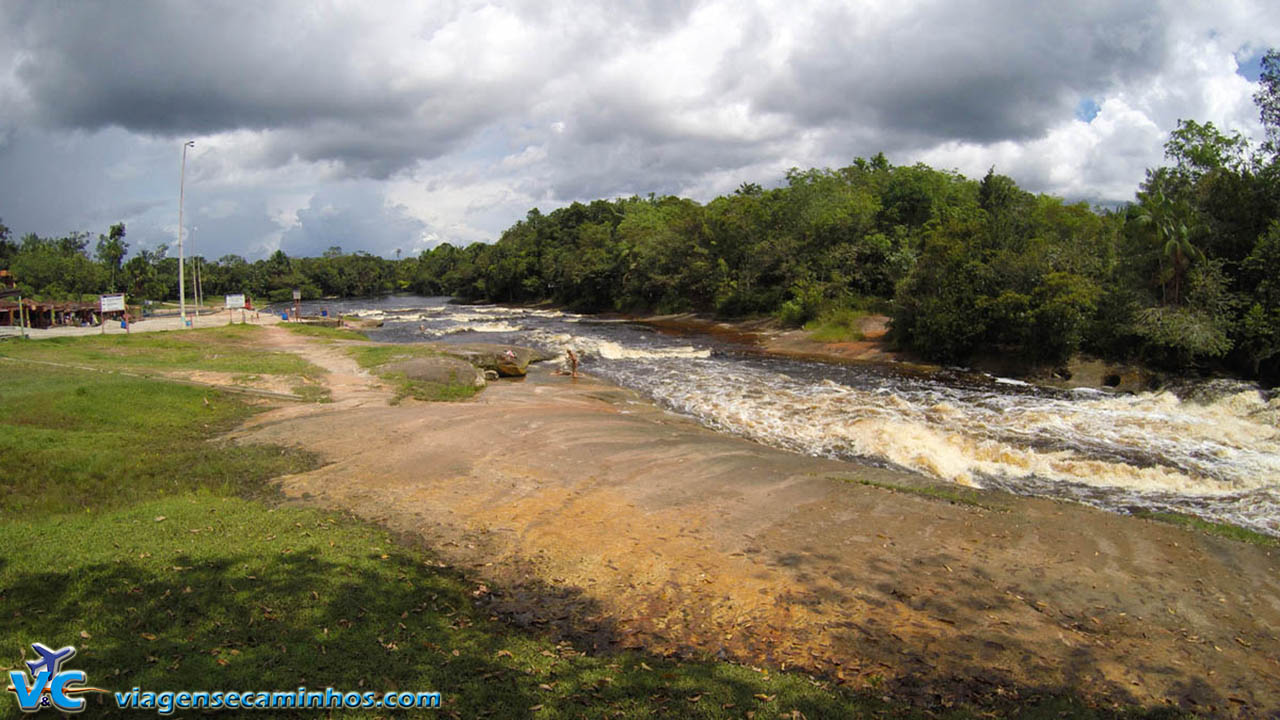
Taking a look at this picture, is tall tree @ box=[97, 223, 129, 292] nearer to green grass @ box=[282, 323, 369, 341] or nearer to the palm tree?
green grass @ box=[282, 323, 369, 341]

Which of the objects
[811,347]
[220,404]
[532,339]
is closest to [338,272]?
[532,339]

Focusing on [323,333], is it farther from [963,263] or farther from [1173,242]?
[1173,242]

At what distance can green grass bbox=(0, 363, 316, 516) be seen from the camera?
8.86m

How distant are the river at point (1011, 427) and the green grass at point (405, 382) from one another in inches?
266

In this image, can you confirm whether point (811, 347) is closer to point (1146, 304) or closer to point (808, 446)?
point (1146, 304)

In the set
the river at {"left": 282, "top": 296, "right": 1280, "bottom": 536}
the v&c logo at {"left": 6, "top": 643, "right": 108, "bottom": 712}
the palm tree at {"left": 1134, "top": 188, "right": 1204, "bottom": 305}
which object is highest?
the palm tree at {"left": 1134, "top": 188, "right": 1204, "bottom": 305}

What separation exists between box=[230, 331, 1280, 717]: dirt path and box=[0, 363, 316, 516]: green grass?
1257 mm

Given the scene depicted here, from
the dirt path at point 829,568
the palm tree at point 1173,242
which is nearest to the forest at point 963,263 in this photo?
the palm tree at point 1173,242

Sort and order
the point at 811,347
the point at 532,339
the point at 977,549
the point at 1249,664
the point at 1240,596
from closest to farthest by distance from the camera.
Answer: the point at 1249,664 → the point at 1240,596 → the point at 977,549 → the point at 811,347 → the point at 532,339

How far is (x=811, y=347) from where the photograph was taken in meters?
37.3

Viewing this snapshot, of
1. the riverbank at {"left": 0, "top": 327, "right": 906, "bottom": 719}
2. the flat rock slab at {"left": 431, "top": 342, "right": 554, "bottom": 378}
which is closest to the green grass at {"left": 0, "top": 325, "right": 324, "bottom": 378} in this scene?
the flat rock slab at {"left": 431, "top": 342, "right": 554, "bottom": 378}

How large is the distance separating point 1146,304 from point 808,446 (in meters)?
19.4

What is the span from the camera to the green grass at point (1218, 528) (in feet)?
30.0

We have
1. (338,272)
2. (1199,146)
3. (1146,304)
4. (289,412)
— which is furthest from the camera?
(338,272)
